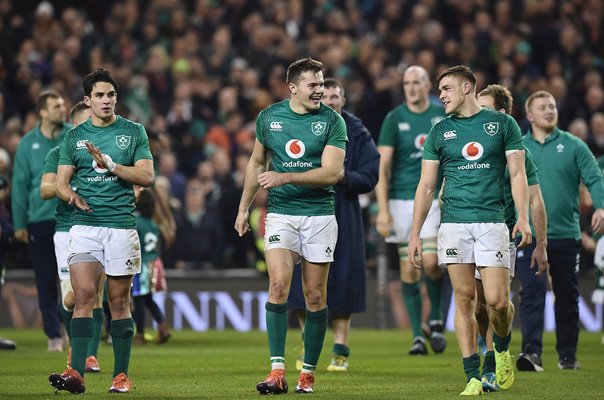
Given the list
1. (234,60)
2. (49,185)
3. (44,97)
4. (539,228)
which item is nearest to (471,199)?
(539,228)

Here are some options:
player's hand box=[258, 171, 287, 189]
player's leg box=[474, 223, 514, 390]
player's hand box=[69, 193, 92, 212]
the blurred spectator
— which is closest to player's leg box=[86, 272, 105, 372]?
player's hand box=[69, 193, 92, 212]

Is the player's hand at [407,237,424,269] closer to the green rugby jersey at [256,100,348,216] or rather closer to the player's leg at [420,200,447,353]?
the green rugby jersey at [256,100,348,216]

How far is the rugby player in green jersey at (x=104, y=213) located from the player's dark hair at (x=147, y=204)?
216 inches

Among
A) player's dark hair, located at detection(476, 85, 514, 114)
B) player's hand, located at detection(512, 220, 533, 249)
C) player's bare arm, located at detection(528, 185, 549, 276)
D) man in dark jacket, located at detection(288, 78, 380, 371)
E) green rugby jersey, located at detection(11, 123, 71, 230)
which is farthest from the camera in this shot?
green rugby jersey, located at detection(11, 123, 71, 230)

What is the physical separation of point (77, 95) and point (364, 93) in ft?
16.0

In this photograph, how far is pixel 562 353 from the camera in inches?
494

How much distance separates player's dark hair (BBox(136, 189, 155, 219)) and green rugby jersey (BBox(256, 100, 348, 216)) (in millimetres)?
5592

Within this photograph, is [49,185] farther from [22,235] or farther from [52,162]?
[22,235]

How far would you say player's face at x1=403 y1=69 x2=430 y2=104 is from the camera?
46.6 ft

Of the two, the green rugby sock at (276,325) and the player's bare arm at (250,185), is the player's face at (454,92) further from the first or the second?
the green rugby sock at (276,325)

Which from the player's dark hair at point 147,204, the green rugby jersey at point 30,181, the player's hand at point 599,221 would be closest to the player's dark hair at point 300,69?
the player's hand at point 599,221

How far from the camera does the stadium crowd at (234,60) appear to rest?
21.0 meters

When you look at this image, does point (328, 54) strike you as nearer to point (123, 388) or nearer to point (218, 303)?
point (218, 303)

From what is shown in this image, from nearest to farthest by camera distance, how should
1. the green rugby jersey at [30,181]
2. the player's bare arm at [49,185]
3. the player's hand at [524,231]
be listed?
1. the player's hand at [524,231]
2. the player's bare arm at [49,185]
3. the green rugby jersey at [30,181]
